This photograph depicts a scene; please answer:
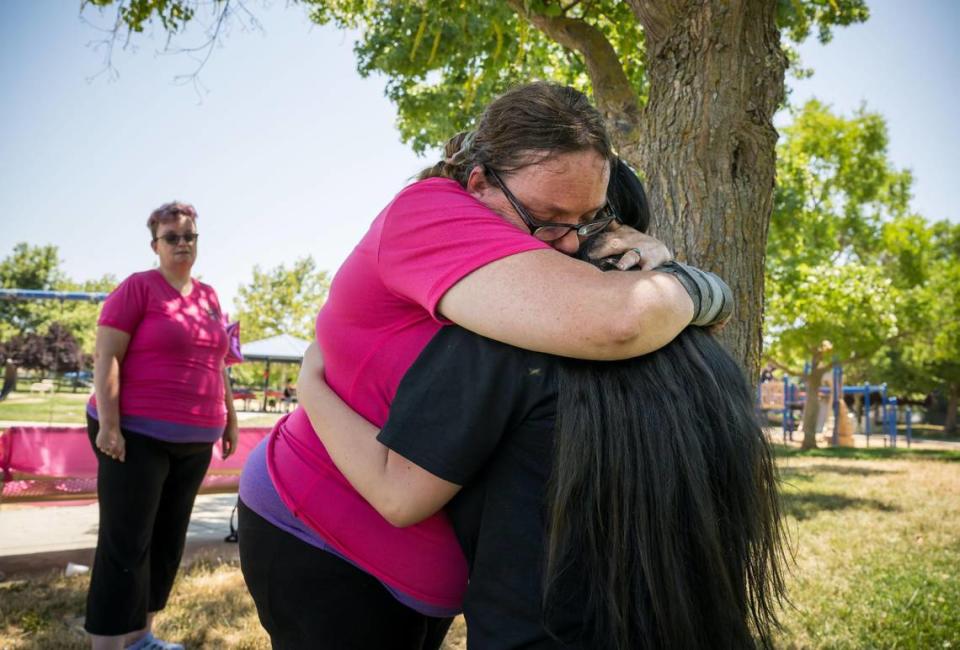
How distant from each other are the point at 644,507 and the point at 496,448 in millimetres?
275

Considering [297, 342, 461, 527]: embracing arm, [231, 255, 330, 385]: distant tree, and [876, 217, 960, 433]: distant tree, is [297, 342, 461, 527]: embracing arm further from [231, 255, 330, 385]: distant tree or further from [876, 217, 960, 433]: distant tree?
[231, 255, 330, 385]: distant tree

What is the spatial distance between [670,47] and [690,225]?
0.89 meters

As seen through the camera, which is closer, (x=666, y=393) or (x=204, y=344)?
(x=666, y=393)

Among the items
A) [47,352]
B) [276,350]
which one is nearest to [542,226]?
[276,350]

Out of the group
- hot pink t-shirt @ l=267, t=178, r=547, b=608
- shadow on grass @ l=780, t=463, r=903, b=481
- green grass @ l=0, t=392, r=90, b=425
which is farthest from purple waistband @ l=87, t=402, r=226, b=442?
green grass @ l=0, t=392, r=90, b=425

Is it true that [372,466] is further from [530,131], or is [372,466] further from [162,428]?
[162,428]

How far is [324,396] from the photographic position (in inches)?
61.0

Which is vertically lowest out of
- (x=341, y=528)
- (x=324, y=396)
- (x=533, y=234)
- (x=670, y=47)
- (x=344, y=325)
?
(x=341, y=528)

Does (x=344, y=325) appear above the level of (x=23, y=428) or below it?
above

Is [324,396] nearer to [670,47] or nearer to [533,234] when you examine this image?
[533,234]

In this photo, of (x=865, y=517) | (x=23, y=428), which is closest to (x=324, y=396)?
(x=23, y=428)

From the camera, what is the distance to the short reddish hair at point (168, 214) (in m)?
4.14

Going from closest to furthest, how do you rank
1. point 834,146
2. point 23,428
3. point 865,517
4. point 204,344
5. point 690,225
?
point 690,225 < point 204,344 < point 23,428 < point 865,517 < point 834,146

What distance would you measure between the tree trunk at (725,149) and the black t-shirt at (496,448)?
7.02ft
